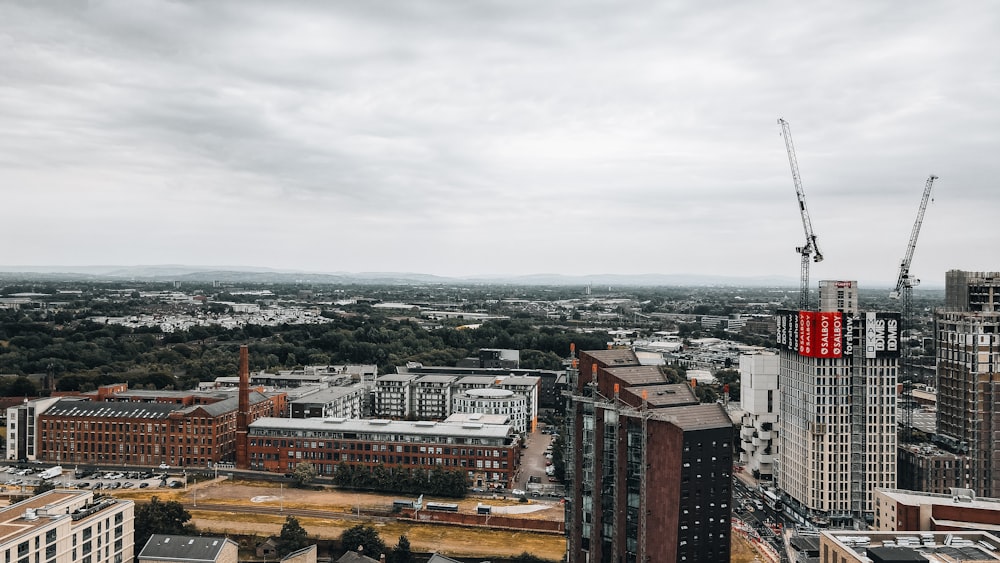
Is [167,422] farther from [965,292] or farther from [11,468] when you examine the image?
[965,292]

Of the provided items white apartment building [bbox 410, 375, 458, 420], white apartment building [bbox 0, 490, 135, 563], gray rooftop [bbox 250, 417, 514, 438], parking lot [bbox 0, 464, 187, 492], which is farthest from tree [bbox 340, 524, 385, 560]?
white apartment building [bbox 410, 375, 458, 420]

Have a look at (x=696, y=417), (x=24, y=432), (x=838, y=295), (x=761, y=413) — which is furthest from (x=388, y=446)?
(x=838, y=295)

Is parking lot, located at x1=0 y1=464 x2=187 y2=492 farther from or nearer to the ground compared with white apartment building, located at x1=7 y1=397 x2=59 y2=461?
nearer to the ground

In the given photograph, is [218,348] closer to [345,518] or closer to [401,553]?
[345,518]

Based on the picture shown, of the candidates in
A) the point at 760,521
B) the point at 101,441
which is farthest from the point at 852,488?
the point at 101,441

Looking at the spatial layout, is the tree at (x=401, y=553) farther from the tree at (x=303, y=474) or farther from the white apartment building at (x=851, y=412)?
the white apartment building at (x=851, y=412)

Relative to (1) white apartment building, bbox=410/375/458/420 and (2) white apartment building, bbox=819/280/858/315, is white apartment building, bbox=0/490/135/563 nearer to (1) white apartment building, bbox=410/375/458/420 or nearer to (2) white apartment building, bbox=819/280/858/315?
(1) white apartment building, bbox=410/375/458/420

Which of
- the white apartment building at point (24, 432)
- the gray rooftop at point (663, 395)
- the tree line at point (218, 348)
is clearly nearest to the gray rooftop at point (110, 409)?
the white apartment building at point (24, 432)
